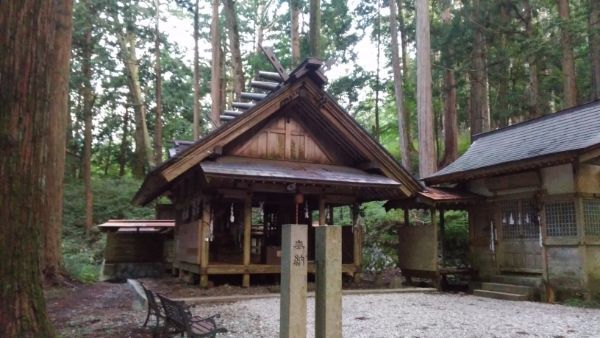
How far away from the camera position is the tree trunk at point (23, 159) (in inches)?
180

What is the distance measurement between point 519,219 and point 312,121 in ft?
20.8

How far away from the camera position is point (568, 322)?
8.48 m

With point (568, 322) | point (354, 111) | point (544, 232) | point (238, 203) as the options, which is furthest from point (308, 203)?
point (354, 111)

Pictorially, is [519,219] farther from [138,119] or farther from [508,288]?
[138,119]

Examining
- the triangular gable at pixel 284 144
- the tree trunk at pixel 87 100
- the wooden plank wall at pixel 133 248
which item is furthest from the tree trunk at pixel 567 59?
the tree trunk at pixel 87 100

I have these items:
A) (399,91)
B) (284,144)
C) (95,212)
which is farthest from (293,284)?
(95,212)

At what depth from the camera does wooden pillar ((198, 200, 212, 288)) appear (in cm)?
1184

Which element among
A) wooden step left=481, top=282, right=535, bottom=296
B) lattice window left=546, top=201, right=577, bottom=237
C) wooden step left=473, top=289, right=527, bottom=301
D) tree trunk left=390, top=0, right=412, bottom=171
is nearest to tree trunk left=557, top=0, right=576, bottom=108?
lattice window left=546, top=201, right=577, bottom=237

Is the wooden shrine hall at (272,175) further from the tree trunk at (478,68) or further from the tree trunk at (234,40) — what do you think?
the tree trunk at (234,40)

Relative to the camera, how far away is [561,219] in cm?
1145

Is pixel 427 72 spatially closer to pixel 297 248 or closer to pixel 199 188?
pixel 199 188

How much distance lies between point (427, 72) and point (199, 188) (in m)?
10.1

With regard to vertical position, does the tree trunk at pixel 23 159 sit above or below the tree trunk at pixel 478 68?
below

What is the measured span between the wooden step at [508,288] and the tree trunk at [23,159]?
10814mm
